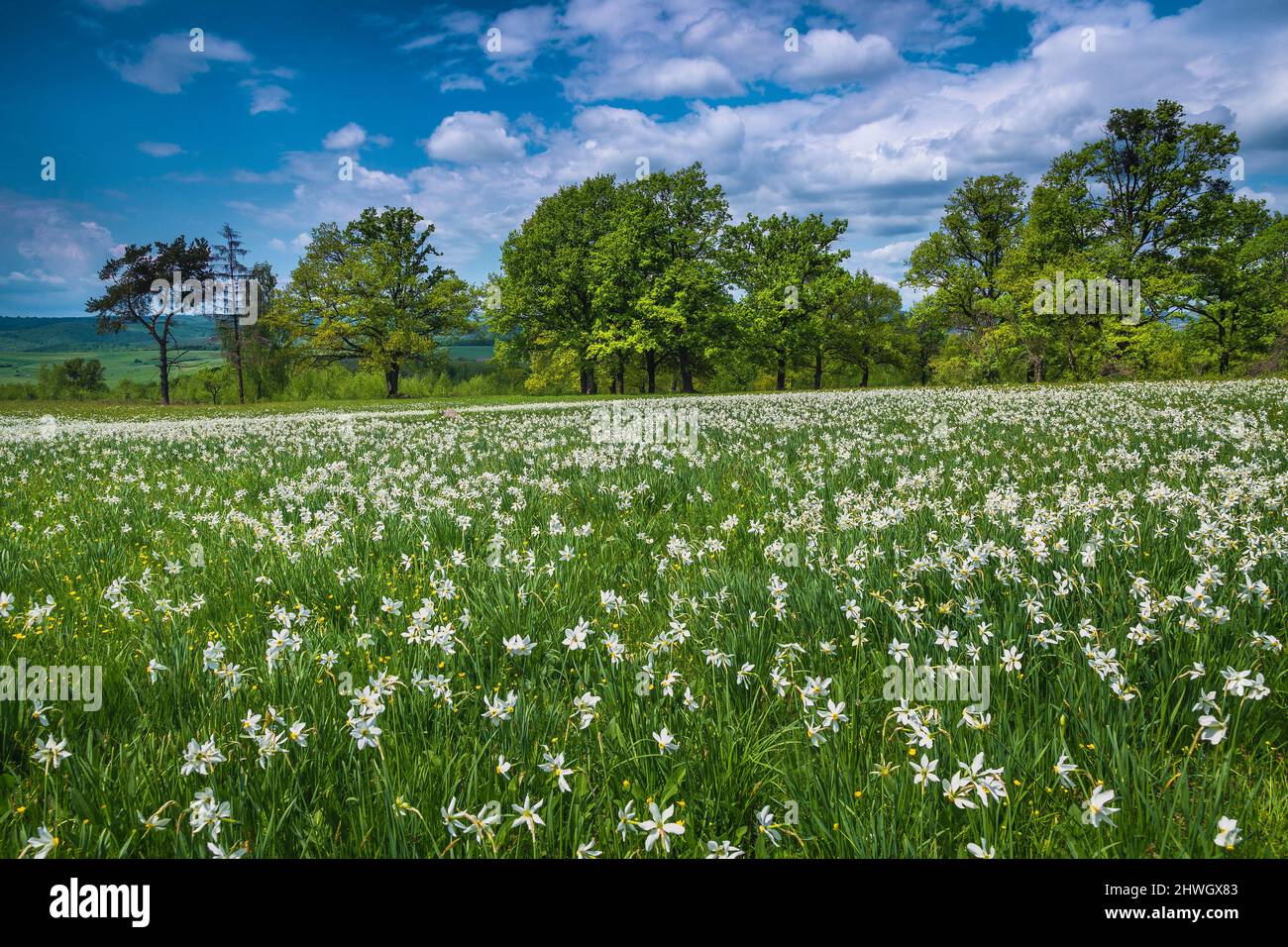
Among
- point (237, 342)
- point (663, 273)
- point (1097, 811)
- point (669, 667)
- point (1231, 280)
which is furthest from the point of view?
point (237, 342)

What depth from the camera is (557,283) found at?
172 ft

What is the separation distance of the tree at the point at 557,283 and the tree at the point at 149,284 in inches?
1104

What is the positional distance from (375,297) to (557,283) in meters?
18.1

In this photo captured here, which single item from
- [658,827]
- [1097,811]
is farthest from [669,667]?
[1097,811]

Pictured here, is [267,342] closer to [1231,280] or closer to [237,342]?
[237,342]

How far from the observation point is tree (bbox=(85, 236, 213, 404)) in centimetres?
5088

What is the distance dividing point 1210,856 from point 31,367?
761 ft

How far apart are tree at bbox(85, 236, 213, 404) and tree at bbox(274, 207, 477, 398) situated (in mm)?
8943

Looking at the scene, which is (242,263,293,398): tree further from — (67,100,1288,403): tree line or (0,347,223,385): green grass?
(0,347,223,385): green grass

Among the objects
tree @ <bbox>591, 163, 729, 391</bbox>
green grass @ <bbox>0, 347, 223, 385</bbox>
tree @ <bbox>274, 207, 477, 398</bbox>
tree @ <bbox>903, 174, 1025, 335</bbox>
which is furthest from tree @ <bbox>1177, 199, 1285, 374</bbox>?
green grass @ <bbox>0, 347, 223, 385</bbox>

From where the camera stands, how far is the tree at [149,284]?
2003 inches

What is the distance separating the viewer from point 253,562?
189 inches
